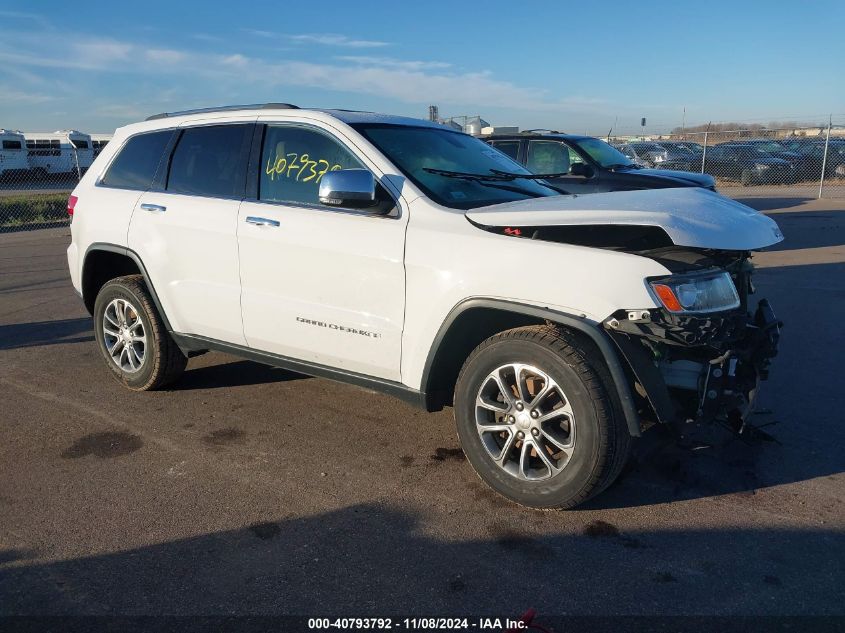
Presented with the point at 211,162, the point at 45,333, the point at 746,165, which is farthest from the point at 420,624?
the point at 746,165

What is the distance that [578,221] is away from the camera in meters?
3.31

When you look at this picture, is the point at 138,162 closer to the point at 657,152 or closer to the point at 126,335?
the point at 126,335

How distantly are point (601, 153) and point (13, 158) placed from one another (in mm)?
Result: 35516

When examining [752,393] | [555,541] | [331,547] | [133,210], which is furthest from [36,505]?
[752,393]

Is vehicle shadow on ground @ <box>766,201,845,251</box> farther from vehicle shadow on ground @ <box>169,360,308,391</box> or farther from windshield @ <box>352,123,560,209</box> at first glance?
vehicle shadow on ground @ <box>169,360,308,391</box>

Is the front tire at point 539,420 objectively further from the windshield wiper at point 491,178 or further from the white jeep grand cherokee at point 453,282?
the windshield wiper at point 491,178

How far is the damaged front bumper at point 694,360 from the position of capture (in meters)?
3.18

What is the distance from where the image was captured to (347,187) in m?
3.73

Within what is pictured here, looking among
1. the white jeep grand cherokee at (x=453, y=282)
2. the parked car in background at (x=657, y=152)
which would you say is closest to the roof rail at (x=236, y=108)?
the white jeep grand cherokee at (x=453, y=282)

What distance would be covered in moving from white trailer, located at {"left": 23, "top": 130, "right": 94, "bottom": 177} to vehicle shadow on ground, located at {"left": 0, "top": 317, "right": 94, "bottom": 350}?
105 ft

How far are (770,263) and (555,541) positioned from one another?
28.6 ft

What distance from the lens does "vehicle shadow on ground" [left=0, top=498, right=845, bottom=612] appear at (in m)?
2.80

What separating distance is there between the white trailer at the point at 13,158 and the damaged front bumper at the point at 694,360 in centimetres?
3813

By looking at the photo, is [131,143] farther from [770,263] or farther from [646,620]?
[770,263]
